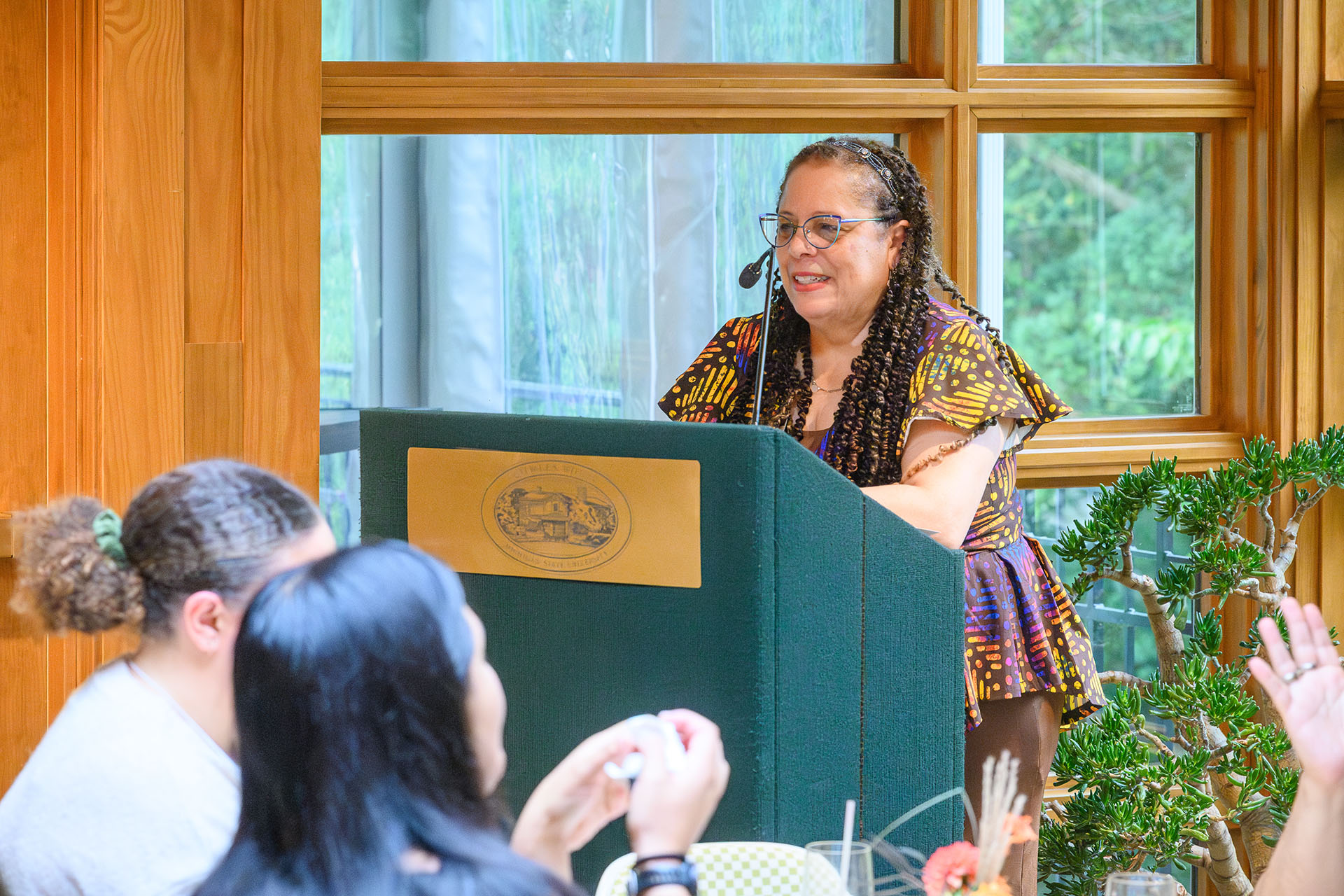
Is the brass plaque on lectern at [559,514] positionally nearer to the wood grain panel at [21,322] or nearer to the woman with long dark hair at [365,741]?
the woman with long dark hair at [365,741]

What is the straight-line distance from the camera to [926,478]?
1.82 meters

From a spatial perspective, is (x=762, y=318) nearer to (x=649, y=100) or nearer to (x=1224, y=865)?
(x=649, y=100)

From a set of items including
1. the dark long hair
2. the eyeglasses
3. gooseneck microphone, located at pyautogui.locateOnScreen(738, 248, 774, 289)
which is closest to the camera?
the dark long hair

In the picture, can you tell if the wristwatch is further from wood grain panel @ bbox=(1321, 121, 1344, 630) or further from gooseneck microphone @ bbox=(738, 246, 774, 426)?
wood grain panel @ bbox=(1321, 121, 1344, 630)

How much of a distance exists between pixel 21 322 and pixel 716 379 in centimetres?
122

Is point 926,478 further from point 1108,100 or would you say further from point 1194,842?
point 1108,100

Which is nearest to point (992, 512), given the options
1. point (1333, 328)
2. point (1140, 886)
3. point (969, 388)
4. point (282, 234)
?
point (969, 388)

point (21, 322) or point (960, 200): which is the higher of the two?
point (960, 200)

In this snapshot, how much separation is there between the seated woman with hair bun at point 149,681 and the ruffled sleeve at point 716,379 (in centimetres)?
85

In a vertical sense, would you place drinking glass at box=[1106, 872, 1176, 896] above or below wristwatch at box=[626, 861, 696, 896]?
below

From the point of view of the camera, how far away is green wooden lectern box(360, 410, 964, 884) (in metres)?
1.21

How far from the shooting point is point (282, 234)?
2447 millimetres

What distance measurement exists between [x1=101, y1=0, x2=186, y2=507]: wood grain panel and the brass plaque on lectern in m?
1.18

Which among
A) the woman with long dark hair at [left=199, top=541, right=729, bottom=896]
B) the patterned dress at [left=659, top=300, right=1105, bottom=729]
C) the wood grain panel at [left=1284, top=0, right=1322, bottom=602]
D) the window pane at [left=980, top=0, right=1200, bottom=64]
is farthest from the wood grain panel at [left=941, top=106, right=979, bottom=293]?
the woman with long dark hair at [left=199, top=541, right=729, bottom=896]
